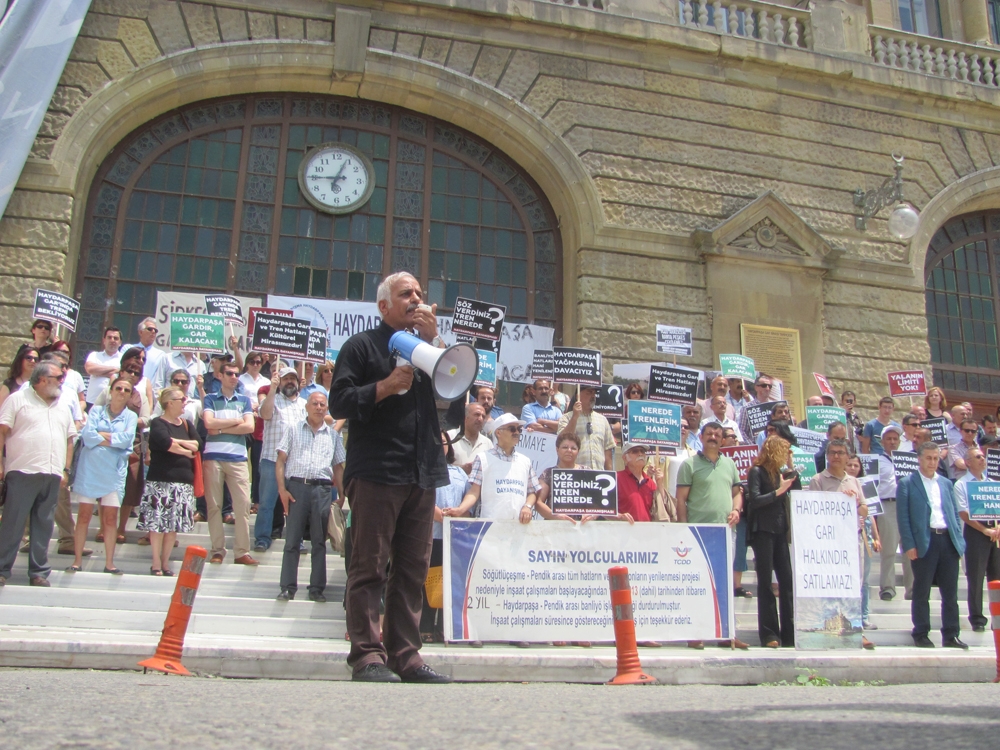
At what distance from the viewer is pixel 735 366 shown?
45.2 ft

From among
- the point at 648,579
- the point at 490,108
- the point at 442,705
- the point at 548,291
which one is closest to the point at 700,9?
the point at 490,108

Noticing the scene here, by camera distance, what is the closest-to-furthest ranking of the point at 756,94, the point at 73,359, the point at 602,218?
the point at 73,359, the point at 602,218, the point at 756,94

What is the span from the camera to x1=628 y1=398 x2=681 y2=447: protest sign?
9789mm

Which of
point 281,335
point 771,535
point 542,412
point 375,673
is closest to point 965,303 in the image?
point 542,412

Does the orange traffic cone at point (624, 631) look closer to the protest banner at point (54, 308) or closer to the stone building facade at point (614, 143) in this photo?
the protest banner at point (54, 308)

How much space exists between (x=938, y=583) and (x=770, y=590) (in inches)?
74.4

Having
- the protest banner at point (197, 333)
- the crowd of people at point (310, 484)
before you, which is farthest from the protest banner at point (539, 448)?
the protest banner at point (197, 333)

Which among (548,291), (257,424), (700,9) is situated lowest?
(257,424)

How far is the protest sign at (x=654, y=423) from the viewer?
9789 millimetres

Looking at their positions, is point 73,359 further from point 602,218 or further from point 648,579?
point 648,579

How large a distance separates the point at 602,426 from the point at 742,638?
2.98 m

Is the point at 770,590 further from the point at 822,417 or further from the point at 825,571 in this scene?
the point at 822,417

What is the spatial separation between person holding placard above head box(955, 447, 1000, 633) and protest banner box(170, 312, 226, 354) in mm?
8127

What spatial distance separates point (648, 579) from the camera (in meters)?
7.71
